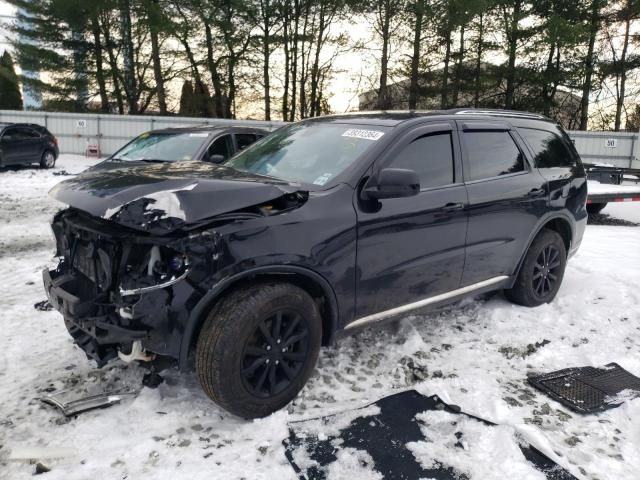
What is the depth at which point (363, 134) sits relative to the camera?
3.68 metres

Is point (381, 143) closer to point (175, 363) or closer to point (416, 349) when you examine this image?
point (416, 349)

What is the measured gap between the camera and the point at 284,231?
2.92 meters

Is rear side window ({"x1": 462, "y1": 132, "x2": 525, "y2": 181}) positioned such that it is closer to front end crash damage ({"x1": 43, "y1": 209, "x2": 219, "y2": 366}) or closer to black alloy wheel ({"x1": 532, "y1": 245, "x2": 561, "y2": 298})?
black alloy wheel ({"x1": 532, "y1": 245, "x2": 561, "y2": 298})

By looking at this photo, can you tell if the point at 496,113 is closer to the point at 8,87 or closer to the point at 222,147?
the point at 222,147

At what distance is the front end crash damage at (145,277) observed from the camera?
2.62 metres

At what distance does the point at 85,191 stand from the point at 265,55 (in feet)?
80.2

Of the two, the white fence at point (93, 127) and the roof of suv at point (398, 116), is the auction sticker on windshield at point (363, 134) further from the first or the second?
the white fence at point (93, 127)

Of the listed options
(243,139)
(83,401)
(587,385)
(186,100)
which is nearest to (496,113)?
(587,385)

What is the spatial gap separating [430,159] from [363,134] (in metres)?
0.54

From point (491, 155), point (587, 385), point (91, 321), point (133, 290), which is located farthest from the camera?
point (491, 155)

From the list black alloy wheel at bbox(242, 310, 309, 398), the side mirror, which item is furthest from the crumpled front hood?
black alloy wheel at bbox(242, 310, 309, 398)

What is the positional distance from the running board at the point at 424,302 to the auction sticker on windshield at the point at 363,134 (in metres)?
1.20

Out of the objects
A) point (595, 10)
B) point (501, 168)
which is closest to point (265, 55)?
point (595, 10)

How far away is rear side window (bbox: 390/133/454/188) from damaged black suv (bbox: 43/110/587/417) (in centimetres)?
1
